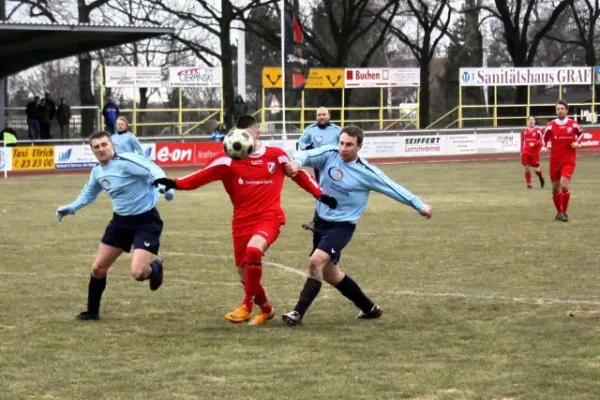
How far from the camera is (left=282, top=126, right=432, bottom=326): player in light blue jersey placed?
28.1ft

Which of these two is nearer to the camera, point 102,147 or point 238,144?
point 238,144

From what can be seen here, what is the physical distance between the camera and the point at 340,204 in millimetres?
8734

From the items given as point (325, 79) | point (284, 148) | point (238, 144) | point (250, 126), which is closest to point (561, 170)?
point (250, 126)

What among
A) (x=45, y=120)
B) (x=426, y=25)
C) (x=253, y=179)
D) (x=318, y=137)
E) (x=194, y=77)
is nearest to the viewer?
(x=253, y=179)

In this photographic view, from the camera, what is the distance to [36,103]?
117ft

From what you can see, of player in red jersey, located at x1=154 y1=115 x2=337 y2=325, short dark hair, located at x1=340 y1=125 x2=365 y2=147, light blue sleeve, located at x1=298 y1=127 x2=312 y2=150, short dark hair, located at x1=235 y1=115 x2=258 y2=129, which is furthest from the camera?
light blue sleeve, located at x1=298 y1=127 x2=312 y2=150

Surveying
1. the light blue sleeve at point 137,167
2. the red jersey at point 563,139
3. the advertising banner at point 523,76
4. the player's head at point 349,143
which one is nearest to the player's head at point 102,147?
the light blue sleeve at point 137,167

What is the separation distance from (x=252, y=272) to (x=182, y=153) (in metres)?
28.4

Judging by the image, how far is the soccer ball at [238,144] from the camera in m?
8.27

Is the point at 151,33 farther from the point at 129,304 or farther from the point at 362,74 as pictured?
the point at 129,304

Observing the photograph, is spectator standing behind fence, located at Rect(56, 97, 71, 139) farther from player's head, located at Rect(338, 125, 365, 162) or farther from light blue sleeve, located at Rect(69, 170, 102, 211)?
player's head, located at Rect(338, 125, 365, 162)

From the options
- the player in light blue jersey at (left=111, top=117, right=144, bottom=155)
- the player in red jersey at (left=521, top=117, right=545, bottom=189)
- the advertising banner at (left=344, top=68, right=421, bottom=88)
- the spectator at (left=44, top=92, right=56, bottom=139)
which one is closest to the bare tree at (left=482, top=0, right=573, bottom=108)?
the advertising banner at (left=344, top=68, right=421, bottom=88)

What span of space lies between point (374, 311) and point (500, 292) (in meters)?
1.83

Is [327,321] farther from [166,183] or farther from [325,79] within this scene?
[325,79]
